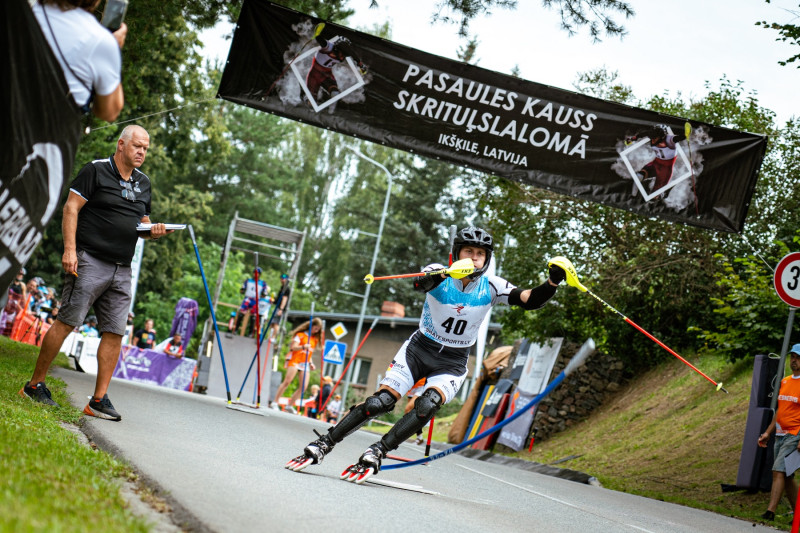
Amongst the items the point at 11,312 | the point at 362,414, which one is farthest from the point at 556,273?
the point at 11,312

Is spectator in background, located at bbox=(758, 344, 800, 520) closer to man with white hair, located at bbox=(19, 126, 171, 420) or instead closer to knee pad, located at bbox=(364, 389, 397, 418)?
knee pad, located at bbox=(364, 389, 397, 418)

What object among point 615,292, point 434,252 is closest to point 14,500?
point 615,292

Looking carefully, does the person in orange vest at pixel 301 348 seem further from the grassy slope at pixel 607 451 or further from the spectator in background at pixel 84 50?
the spectator in background at pixel 84 50

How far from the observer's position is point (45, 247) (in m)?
45.3

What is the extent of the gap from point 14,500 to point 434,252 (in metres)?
57.8

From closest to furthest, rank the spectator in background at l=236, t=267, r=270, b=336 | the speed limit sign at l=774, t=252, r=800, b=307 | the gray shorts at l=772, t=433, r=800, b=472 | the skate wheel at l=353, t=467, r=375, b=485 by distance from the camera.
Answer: the skate wheel at l=353, t=467, r=375, b=485, the speed limit sign at l=774, t=252, r=800, b=307, the gray shorts at l=772, t=433, r=800, b=472, the spectator in background at l=236, t=267, r=270, b=336

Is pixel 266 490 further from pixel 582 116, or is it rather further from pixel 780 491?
pixel 582 116

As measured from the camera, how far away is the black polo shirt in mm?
7902

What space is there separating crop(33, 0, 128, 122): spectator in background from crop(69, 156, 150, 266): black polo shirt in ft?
11.0

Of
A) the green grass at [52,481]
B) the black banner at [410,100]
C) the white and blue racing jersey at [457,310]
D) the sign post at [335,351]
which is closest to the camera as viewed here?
the green grass at [52,481]

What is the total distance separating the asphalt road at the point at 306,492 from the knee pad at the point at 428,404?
1.93ft

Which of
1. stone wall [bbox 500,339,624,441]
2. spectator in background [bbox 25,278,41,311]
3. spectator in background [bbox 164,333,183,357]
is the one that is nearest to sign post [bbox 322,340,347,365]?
spectator in background [bbox 164,333,183,357]

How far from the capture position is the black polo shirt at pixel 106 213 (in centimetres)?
790

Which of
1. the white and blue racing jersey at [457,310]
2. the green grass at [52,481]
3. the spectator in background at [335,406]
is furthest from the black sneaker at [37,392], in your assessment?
the spectator in background at [335,406]
